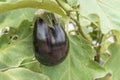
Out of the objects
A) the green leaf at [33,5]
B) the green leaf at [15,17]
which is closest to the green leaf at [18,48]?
the green leaf at [15,17]

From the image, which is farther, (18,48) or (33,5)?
(18,48)

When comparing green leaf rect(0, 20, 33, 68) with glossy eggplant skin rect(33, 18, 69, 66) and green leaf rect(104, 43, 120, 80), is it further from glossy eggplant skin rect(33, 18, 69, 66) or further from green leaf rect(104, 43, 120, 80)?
green leaf rect(104, 43, 120, 80)

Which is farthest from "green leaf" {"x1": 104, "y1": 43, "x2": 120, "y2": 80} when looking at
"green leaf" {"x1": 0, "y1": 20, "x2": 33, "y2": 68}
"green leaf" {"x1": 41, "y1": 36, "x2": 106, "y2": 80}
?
"green leaf" {"x1": 0, "y1": 20, "x2": 33, "y2": 68}

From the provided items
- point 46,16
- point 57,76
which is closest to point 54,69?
point 57,76

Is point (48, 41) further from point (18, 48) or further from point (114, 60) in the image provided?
point (114, 60)

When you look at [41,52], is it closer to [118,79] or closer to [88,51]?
[88,51]

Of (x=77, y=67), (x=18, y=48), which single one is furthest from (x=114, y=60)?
(x=18, y=48)
